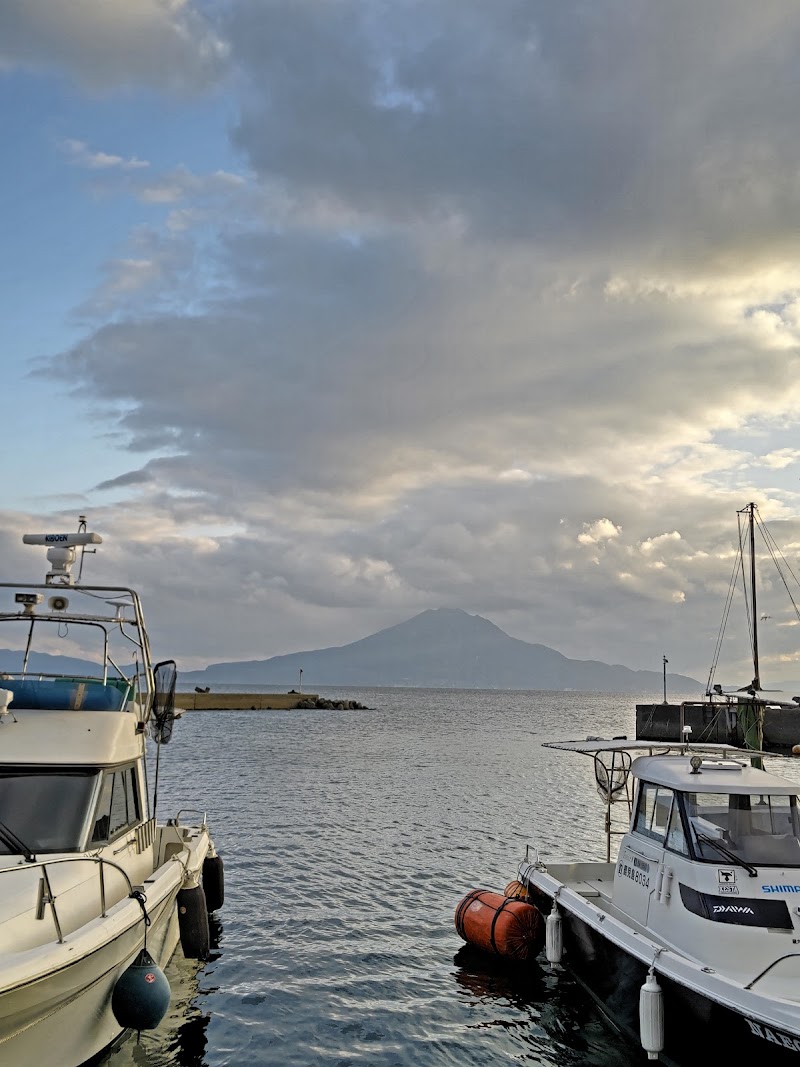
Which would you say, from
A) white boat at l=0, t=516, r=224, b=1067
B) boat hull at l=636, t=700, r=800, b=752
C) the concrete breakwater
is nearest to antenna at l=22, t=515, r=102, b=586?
white boat at l=0, t=516, r=224, b=1067

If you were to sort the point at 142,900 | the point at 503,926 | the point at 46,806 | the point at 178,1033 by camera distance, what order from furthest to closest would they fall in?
the point at 503,926
the point at 178,1033
the point at 46,806
the point at 142,900

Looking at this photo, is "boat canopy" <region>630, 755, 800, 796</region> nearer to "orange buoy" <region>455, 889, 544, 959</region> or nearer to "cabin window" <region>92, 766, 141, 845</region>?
"orange buoy" <region>455, 889, 544, 959</region>

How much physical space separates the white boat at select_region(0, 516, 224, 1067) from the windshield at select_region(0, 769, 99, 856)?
0.01 metres

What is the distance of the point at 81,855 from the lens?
9938 millimetres

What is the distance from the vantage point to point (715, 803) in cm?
1117

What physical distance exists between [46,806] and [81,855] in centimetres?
76

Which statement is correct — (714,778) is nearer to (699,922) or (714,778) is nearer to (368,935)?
(699,922)

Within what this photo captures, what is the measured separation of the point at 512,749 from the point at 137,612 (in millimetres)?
52945

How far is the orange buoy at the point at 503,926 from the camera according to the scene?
14.1 m

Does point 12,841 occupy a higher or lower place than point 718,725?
lower

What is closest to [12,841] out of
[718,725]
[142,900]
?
[142,900]

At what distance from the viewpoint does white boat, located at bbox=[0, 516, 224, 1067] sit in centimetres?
794

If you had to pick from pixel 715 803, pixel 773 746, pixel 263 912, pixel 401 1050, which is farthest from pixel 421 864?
pixel 773 746

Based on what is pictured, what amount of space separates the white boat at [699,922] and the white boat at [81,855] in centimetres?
571
